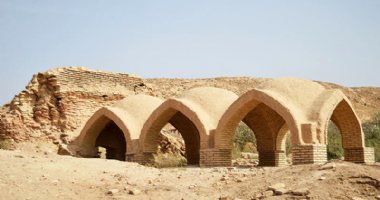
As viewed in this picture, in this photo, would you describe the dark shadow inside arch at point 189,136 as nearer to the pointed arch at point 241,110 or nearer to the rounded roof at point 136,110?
the rounded roof at point 136,110

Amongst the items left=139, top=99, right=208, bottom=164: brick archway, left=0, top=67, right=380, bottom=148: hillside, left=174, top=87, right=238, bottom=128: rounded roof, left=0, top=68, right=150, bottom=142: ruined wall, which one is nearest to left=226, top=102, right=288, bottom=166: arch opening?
left=174, top=87, right=238, bottom=128: rounded roof

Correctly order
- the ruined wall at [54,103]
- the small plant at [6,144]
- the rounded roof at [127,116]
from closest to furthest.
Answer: the small plant at [6,144], the rounded roof at [127,116], the ruined wall at [54,103]

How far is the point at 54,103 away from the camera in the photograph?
55.5 feet

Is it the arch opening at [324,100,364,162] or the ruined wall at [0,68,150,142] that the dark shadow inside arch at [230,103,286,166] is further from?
the ruined wall at [0,68,150,142]

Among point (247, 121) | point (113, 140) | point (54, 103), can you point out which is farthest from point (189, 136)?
point (54, 103)

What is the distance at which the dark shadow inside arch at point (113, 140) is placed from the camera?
1781 centimetres

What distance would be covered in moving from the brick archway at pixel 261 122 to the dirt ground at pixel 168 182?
254 centimetres

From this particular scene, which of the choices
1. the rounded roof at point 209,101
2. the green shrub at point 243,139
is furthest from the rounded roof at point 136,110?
the green shrub at point 243,139

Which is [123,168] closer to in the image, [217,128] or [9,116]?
[217,128]

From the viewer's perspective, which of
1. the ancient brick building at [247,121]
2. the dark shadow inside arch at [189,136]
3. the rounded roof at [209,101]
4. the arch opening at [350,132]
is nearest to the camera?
the ancient brick building at [247,121]

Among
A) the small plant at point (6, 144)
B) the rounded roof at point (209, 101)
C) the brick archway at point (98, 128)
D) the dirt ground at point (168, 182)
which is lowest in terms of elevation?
the dirt ground at point (168, 182)

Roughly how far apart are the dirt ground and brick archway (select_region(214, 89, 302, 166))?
8.33 ft

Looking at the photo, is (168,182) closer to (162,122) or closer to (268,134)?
(162,122)

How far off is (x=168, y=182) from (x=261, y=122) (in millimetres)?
7462
